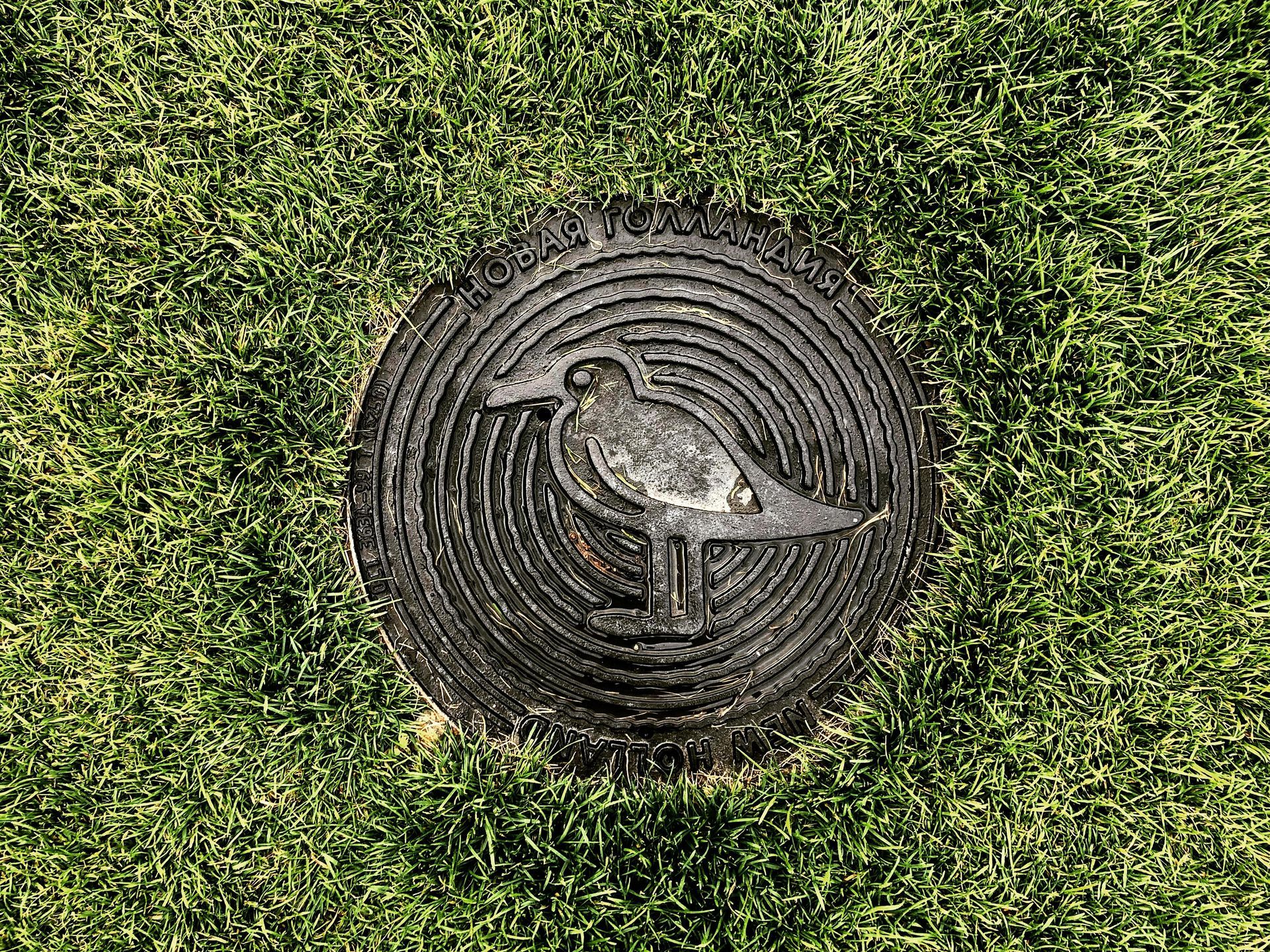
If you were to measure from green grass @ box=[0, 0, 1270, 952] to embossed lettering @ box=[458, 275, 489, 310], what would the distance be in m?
0.11

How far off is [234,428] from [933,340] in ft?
6.50

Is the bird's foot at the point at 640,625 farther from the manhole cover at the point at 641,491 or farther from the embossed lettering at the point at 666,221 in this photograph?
the embossed lettering at the point at 666,221

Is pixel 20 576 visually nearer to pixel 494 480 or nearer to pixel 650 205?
pixel 494 480

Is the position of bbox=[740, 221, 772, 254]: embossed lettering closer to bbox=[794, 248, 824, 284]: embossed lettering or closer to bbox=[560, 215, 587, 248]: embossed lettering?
bbox=[794, 248, 824, 284]: embossed lettering

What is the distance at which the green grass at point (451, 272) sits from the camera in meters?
1.87

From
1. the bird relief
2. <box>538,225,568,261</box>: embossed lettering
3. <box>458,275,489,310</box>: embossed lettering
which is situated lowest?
the bird relief

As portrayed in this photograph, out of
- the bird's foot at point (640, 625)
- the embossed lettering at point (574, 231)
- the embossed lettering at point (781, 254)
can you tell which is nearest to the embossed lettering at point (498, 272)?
the embossed lettering at point (574, 231)

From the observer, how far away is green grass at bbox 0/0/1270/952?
1.87 meters

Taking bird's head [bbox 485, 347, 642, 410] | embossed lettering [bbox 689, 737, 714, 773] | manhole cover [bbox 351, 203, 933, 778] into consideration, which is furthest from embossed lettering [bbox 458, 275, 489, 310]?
embossed lettering [bbox 689, 737, 714, 773]

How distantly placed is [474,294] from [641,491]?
734mm

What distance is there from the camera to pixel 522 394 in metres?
1.91

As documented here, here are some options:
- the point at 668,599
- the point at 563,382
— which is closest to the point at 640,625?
the point at 668,599

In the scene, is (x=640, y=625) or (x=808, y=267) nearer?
(x=640, y=625)

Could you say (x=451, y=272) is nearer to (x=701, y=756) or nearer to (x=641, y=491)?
(x=641, y=491)
